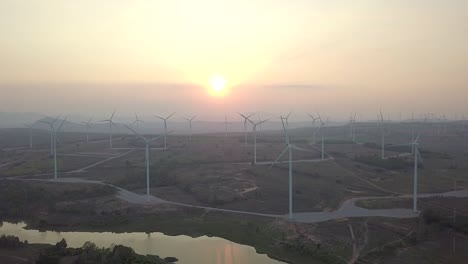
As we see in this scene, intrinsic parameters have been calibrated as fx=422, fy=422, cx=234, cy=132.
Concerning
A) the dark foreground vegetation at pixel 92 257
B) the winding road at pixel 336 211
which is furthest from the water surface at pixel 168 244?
the winding road at pixel 336 211

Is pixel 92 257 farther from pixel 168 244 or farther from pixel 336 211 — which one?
pixel 336 211

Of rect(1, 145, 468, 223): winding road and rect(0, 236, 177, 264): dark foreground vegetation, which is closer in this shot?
rect(0, 236, 177, 264): dark foreground vegetation

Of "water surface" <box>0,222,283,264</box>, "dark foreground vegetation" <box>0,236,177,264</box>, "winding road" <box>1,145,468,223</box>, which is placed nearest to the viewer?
"dark foreground vegetation" <box>0,236,177,264</box>

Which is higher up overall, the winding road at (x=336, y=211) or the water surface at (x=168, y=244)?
the winding road at (x=336, y=211)

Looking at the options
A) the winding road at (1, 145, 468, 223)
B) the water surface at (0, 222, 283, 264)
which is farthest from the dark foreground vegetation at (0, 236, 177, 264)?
the winding road at (1, 145, 468, 223)

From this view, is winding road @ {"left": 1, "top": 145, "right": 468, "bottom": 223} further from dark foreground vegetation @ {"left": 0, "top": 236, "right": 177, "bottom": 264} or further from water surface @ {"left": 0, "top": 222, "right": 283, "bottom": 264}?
dark foreground vegetation @ {"left": 0, "top": 236, "right": 177, "bottom": 264}

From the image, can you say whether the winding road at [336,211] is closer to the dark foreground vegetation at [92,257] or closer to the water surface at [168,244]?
the water surface at [168,244]

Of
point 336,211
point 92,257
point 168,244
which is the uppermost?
point 92,257

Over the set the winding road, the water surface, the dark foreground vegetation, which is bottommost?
the water surface

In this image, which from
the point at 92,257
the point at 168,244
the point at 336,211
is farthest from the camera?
the point at 336,211

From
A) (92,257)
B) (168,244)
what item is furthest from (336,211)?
(92,257)

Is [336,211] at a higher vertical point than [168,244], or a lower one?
higher

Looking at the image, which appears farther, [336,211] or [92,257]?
[336,211]
